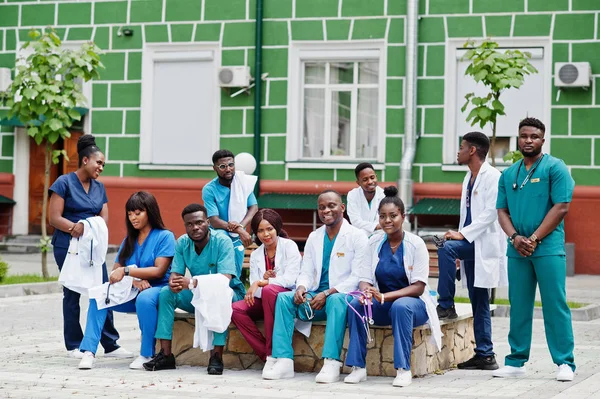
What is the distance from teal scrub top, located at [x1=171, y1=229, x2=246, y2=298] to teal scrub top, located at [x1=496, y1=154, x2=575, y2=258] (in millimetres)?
2306

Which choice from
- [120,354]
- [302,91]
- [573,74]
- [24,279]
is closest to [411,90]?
[302,91]

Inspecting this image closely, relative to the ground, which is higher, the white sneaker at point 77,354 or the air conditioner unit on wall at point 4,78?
the air conditioner unit on wall at point 4,78

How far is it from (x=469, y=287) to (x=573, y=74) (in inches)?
444

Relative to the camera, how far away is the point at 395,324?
9281 mm

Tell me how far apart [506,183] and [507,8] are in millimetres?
12362

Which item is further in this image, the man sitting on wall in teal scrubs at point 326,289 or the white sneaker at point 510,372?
the white sneaker at point 510,372

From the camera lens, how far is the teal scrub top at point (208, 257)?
33.3ft

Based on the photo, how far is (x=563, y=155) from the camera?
21.1 meters

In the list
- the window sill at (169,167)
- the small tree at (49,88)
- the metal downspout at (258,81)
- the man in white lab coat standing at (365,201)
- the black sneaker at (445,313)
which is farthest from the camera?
the window sill at (169,167)

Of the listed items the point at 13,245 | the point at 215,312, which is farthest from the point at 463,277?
the point at 13,245

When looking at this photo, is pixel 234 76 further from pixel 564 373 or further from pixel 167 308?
pixel 564 373

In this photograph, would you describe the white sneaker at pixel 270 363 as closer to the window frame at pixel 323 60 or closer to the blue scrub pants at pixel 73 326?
the blue scrub pants at pixel 73 326

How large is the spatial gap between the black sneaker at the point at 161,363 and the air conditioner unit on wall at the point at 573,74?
12455 millimetres

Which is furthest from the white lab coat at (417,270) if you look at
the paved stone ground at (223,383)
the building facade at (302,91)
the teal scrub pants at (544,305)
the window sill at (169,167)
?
the window sill at (169,167)
